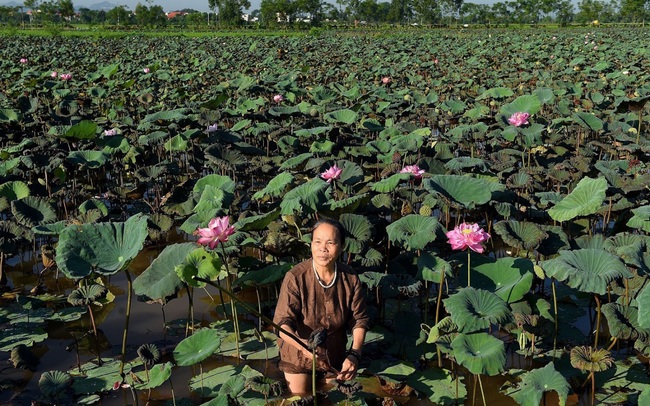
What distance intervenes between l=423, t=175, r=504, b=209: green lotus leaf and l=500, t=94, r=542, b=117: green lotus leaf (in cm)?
318

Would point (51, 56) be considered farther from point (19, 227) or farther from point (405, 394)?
point (405, 394)

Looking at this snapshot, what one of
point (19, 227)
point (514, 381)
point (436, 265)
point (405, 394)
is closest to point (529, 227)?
point (436, 265)

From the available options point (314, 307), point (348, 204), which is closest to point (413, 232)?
point (348, 204)

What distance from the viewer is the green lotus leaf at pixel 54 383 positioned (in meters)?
2.91

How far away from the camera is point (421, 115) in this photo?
8.88 meters

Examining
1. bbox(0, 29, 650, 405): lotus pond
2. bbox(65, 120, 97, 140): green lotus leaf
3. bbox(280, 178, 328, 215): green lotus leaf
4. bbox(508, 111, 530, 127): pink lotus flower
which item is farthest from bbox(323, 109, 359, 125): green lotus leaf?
bbox(280, 178, 328, 215): green lotus leaf

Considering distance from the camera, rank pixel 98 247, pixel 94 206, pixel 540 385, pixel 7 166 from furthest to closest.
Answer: pixel 7 166
pixel 94 206
pixel 98 247
pixel 540 385

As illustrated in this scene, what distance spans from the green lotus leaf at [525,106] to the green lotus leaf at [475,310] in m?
4.39

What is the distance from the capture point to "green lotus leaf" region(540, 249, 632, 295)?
2777 mm

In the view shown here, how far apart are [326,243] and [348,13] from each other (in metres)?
89.1

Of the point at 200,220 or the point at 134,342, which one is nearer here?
the point at 134,342

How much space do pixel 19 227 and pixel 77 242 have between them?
1.29 metres

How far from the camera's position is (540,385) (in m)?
2.71

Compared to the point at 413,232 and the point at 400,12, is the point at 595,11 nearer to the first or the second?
the point at 400,12
